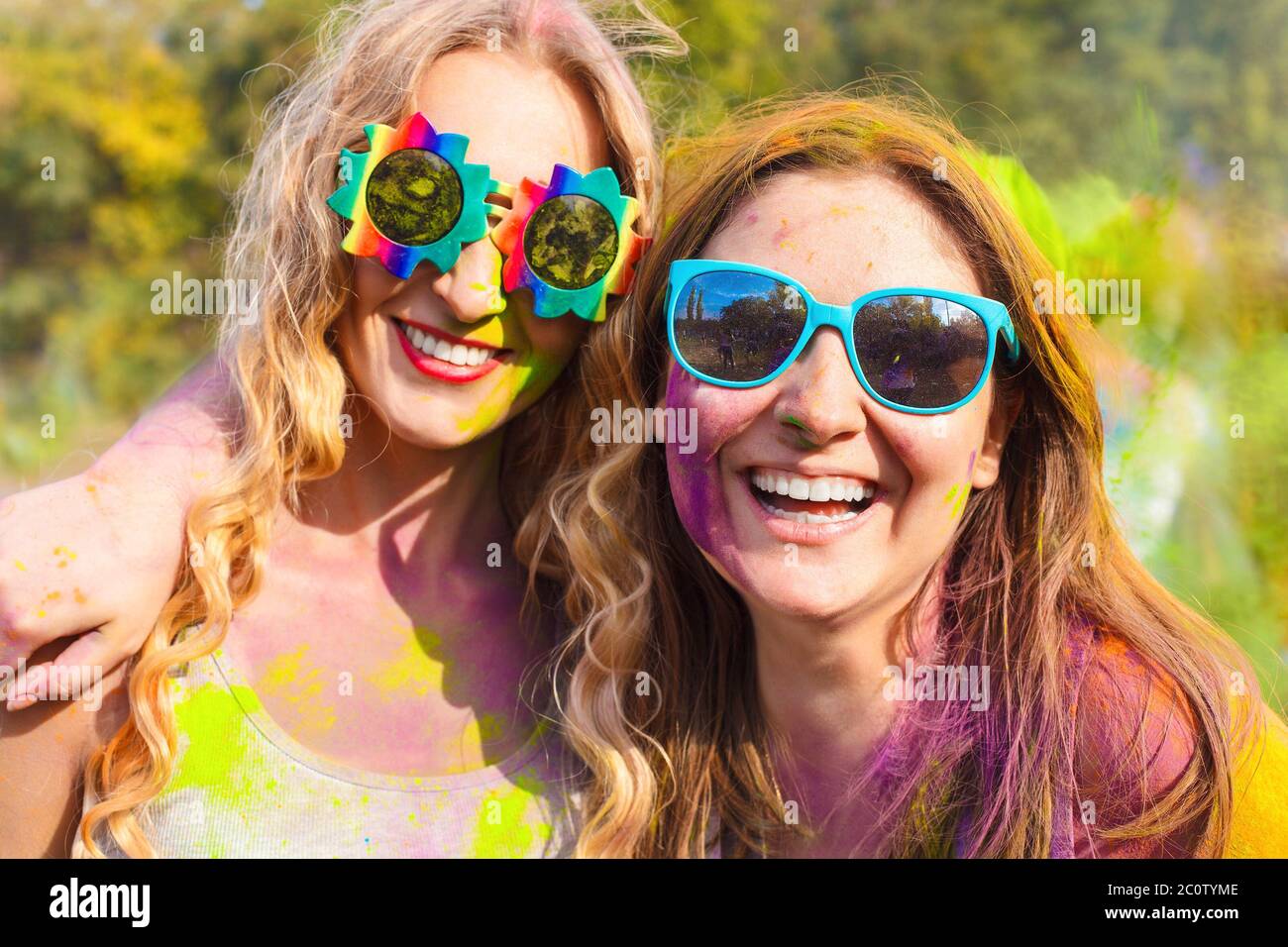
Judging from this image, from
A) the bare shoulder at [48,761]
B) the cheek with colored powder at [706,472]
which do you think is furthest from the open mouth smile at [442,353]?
the bare shoulder at [48,761]

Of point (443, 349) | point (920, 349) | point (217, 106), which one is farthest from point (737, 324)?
point (217, 106)

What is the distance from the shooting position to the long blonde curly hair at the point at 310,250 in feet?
9.27

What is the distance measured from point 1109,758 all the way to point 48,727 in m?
2.29

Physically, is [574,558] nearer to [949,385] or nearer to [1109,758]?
[949,385]

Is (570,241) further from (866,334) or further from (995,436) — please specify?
(995,436)

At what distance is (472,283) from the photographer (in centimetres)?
281

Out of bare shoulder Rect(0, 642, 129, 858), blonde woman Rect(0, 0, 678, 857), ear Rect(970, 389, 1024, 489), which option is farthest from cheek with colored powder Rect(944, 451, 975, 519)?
bare shoulder Rect(0, 642, 129, 858)

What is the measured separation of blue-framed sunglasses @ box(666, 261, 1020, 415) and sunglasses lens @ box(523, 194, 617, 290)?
0.41m

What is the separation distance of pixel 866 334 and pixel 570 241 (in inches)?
30.5

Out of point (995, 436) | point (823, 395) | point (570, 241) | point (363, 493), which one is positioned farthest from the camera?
point (363, 493)

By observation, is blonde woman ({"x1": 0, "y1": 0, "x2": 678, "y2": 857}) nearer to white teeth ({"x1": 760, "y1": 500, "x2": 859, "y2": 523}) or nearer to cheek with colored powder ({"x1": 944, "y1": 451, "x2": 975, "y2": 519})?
white teeth ({"x1": 760, "y1": 500, "x2": 859, "y2": 523})

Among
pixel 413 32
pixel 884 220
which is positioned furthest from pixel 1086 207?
pixel 413 32

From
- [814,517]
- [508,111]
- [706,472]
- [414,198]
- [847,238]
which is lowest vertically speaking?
[814,517]

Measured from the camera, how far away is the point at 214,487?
283 centimetres
